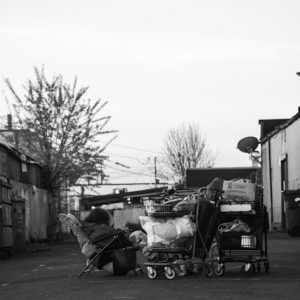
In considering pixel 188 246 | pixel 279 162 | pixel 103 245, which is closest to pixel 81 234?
pixel 103 245

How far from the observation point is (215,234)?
15.4 m

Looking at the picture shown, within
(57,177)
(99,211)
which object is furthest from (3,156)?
(99,211)

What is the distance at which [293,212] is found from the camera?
32.2 metres

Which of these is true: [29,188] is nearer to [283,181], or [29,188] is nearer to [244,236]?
[283,181]

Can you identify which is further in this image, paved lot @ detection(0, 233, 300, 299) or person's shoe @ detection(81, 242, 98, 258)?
person's shoe @ detection(81, 242, 98, 258)

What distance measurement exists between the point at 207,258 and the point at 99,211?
81.3 inches

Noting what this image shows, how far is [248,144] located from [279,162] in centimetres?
524

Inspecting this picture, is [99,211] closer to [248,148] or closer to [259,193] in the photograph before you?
[259,193]

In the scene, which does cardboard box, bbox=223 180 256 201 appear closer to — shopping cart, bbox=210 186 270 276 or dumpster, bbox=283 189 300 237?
shopping cart, bbox=210 186 270 276

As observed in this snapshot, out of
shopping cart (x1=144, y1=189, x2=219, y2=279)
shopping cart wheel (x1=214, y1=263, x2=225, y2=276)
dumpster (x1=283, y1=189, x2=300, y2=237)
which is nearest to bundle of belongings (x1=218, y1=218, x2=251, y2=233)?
shopping cart (x1=144, y1=189, x2=219, y2=279)

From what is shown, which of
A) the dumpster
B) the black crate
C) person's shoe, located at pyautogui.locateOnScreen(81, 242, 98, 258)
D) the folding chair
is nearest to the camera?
the black crate

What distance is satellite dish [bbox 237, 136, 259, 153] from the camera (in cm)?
5282

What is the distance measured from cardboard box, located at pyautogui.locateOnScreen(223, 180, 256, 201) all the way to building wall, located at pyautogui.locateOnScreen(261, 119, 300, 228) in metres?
26.5

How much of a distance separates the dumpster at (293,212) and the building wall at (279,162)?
923 cm
